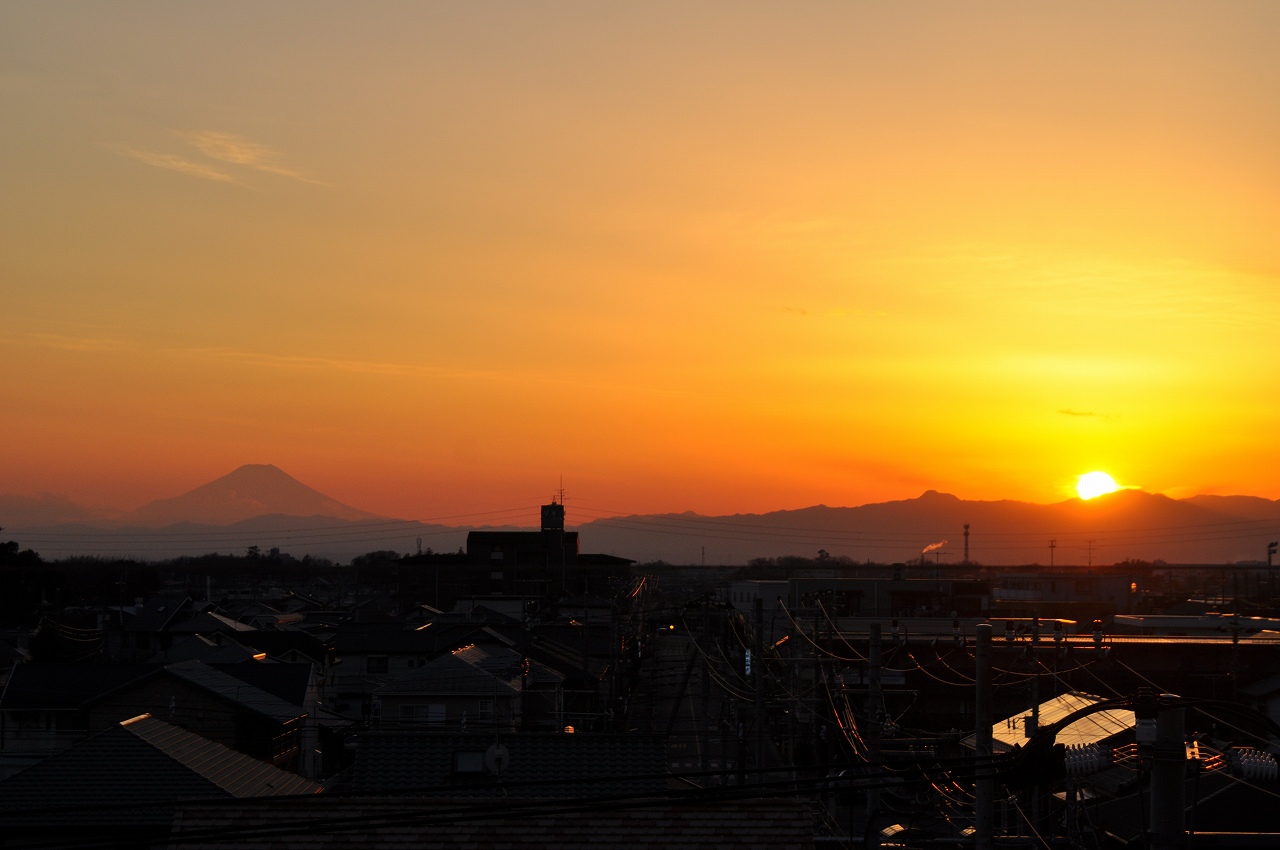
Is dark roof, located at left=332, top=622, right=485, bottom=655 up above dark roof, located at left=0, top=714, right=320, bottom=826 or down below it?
below

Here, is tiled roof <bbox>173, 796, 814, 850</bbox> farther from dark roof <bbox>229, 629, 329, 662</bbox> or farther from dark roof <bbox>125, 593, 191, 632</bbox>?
dark roof <bbox>125, 593, 191, 632</bbox>

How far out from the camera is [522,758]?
562 inches

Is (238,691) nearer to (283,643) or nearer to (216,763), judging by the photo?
(216,763)

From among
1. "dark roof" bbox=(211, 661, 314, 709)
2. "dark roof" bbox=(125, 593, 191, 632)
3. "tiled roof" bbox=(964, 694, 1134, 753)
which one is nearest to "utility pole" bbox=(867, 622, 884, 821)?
"tiled roof" bbox=(964, 694, 1134, 753)

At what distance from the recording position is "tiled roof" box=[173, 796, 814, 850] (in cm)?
942

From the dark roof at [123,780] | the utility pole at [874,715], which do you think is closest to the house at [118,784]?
the dark roof at [123,780]

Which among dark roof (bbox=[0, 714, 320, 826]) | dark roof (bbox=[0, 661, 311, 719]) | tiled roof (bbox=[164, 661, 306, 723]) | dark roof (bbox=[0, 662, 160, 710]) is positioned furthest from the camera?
dark roof (bbox=[0, 662, 160, 710])

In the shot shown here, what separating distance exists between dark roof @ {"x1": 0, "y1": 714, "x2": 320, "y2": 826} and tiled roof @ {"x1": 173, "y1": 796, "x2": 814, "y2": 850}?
3.67m

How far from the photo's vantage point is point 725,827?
31.5 feet

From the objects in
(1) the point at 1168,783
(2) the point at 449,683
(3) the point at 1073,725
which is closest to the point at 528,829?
(1) the point at 1168,783

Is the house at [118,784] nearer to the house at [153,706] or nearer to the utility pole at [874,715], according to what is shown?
the utility pole at [874,715]

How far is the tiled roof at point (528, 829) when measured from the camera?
942 cm

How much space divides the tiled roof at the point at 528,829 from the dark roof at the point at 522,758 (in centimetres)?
433

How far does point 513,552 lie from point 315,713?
154 ft
